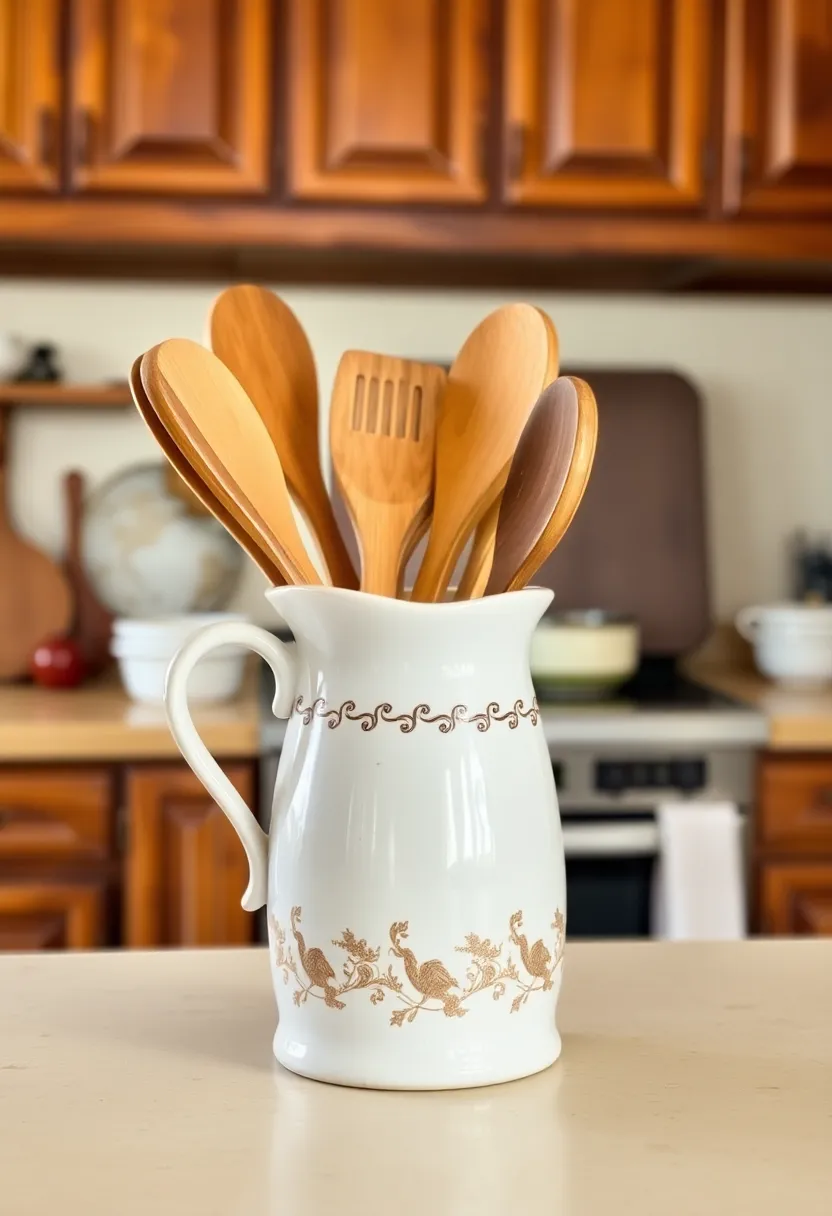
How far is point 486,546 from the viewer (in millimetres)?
Result: 593

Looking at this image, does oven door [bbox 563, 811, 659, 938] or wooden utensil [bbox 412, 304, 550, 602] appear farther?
oven door [bbox 563, 811, 659, 938]

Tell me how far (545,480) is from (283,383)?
14cm

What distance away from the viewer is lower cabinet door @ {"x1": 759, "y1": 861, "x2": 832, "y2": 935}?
1.81 m

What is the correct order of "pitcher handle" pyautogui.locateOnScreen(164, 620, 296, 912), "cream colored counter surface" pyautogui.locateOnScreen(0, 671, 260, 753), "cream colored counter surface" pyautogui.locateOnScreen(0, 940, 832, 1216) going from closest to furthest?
1. "cream colored counter surface" pyautogui.locateOnScreen(0, 940, 832, 1216)
2. "pitcher handle" pyautogui.locateOnScreen(164, 620, 296, 912)
3. "cream colored counter surface" pyautogui.locateOnScreen(0, 671, 260, 753)

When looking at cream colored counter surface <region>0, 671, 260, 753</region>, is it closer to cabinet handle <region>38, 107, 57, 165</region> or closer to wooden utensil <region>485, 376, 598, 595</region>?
cabinet handle <region>38, 107, 57, 165</region>

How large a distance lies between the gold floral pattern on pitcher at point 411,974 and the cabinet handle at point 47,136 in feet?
5.48

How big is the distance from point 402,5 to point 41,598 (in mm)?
1063

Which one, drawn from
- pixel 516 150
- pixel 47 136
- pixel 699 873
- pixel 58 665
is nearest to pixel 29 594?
pixel 58 665

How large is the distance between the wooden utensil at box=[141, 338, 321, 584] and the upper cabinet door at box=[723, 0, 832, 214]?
1.67 metres

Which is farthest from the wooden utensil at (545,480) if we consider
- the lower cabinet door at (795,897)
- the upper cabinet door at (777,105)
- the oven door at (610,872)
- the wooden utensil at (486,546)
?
the upper cabinet door at (777,105)

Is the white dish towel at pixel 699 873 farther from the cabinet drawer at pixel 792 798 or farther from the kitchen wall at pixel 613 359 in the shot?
the kitchen wall at pixel 613 359

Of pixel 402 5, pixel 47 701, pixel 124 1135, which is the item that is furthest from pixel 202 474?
pixel 402 5

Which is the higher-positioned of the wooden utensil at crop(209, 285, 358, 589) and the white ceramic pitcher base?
the wooden utensil at crop(209, 285, 358, 589)

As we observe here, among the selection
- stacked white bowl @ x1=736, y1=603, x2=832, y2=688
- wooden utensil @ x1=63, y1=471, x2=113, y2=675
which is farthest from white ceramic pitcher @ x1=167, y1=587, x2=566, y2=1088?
wooden utensil @ x1=63, y1=471, x2=113, y2=675
